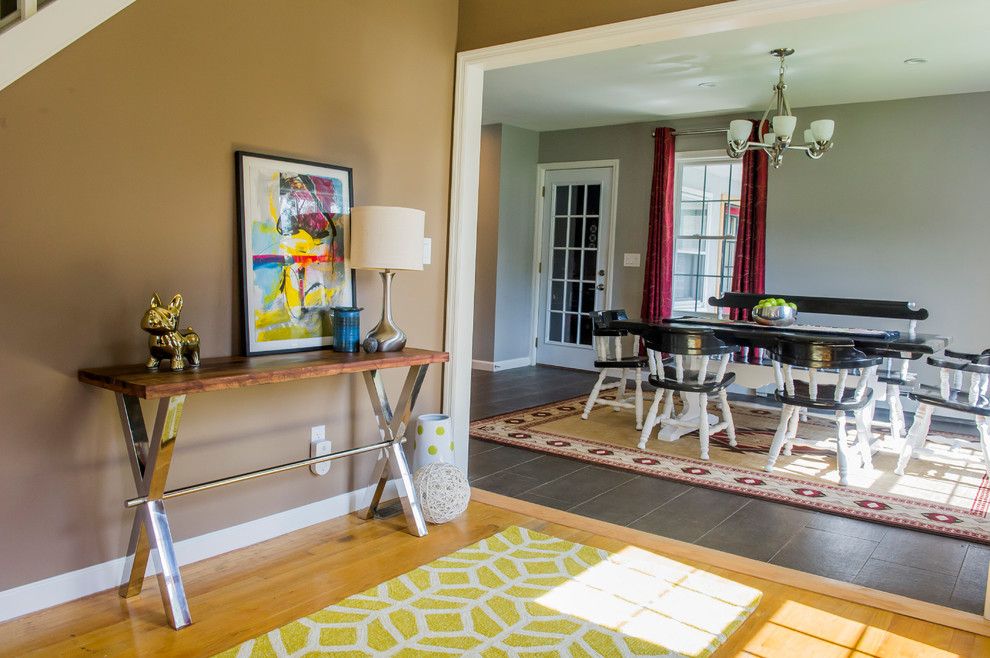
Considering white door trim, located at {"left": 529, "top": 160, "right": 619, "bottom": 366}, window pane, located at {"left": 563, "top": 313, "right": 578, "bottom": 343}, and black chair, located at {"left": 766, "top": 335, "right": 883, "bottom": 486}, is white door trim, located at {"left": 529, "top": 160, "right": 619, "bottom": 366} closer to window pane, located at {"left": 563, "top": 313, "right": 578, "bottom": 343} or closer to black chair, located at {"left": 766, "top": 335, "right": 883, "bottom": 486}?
window pane, located at {"left": 563, "top": 313, "right": 578, "bottom": 343}

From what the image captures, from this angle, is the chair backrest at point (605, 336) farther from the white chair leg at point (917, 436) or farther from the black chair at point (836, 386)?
the white chair leg at point (917, 436)

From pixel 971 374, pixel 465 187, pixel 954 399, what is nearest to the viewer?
pixel 465 187

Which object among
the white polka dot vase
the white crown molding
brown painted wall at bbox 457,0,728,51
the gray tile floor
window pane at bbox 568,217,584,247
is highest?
brown painted wall at bbox 457,0,728,51

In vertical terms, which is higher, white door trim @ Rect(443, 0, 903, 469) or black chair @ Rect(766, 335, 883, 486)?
white door trim @ Rect(443, 0, 903, 469)

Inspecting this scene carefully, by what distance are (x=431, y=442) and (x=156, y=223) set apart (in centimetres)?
154

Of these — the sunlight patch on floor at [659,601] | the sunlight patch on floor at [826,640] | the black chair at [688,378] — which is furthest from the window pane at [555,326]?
the sunlight patch on floor at [826,640]

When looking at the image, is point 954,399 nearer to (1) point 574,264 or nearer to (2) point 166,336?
(2) point 166,336

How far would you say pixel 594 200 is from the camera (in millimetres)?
7859

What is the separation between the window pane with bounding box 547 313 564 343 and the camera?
8.20 meters

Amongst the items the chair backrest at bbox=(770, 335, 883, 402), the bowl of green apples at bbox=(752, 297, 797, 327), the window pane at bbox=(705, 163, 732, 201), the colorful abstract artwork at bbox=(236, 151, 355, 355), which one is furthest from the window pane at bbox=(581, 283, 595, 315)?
the colorful abstract artwork at bbox=(236, 151, 355, 355)

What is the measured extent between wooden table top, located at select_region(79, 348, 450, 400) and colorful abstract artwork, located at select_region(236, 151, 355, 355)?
0.11 m

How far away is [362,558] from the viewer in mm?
2906

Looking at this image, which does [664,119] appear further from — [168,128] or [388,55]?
[168,128]

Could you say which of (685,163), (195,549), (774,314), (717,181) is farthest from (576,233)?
(195,549)
